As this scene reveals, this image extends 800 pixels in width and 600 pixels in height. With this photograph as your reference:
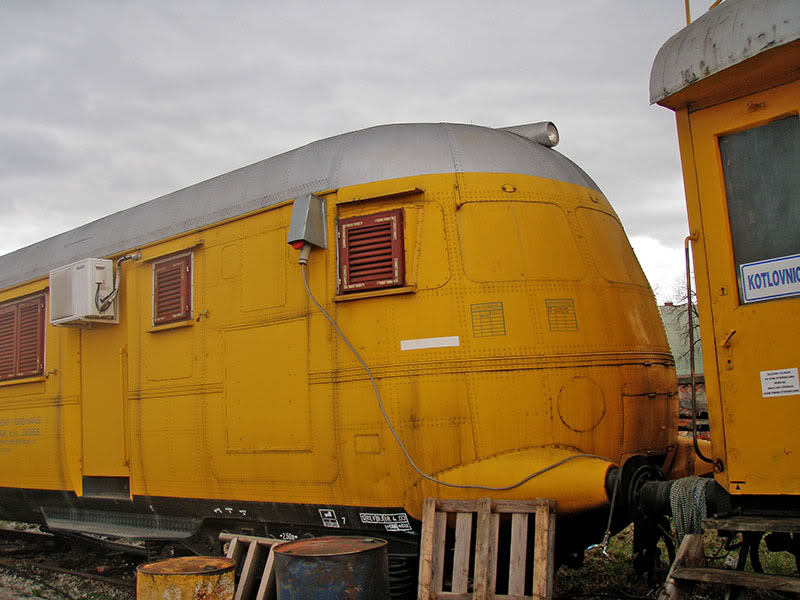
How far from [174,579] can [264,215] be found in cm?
302

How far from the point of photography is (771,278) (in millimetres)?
3932

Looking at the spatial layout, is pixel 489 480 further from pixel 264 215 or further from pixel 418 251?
pixel 264 215

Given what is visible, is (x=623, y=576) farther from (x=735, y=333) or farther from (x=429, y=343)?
(x=735, y=333)

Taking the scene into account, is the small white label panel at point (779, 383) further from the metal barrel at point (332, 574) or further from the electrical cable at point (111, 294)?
the electrical cable at point (111, 294)

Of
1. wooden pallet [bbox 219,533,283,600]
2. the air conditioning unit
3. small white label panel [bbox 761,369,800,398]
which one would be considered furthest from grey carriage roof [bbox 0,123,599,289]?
wooden pallet [bbox 219,533,283,600]

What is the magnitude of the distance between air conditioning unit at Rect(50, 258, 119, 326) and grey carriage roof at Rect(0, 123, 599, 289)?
0.54m

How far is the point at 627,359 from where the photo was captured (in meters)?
5.62

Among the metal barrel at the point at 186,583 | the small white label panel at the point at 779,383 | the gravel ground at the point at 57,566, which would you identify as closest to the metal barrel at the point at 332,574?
the metal barrel at the point at 186,583

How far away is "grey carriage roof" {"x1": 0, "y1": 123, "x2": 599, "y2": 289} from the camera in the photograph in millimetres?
5957

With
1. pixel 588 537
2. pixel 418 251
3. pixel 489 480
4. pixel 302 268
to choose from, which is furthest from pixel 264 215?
pixel 588 537

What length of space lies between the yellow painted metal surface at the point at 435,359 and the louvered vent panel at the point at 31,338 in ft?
9.33

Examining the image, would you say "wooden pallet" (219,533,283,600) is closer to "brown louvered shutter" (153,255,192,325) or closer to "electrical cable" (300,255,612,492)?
"electrical cable" (300,255,612,492)

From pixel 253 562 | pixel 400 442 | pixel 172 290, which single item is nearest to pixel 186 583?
pixel 253 562

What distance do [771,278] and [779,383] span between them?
21.1 inches
